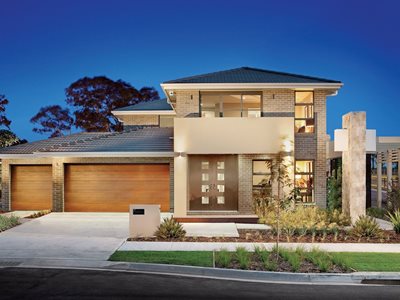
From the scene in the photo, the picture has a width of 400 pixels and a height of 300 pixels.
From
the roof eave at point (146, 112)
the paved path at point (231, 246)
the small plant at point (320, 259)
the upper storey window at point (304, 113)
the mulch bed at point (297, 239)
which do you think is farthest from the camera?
the roof eave at point (146, 112)

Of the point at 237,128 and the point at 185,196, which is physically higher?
the point at 237,128

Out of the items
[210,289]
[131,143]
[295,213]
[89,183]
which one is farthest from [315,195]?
[210,289]

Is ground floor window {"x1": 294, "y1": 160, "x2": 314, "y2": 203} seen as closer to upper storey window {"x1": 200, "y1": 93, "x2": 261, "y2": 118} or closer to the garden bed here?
upper storey window {"x1": 200, "y1": 93, "x2": 261, "y2": 118}

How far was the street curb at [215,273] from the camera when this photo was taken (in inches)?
389

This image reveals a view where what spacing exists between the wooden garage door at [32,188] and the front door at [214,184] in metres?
7.40

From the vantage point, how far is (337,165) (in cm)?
2167

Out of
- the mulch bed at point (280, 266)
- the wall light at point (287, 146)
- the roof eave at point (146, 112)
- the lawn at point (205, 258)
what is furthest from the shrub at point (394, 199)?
the roof eave at point (146, 112)

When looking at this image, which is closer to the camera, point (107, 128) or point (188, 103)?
point (188, 103)

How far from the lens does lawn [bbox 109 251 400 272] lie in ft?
34.8

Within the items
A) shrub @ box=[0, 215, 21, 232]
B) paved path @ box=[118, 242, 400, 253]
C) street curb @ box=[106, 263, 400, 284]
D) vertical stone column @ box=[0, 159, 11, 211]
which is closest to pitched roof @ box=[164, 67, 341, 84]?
shrub @ box=[0, 215, 21, 232]

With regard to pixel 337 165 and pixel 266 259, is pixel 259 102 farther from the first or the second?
pixel 266 259

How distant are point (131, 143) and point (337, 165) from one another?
9.62 meters

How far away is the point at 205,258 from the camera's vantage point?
1149 centimetres

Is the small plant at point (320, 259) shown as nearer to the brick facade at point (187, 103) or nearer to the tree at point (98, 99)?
the brick facade at point (187, 103)
